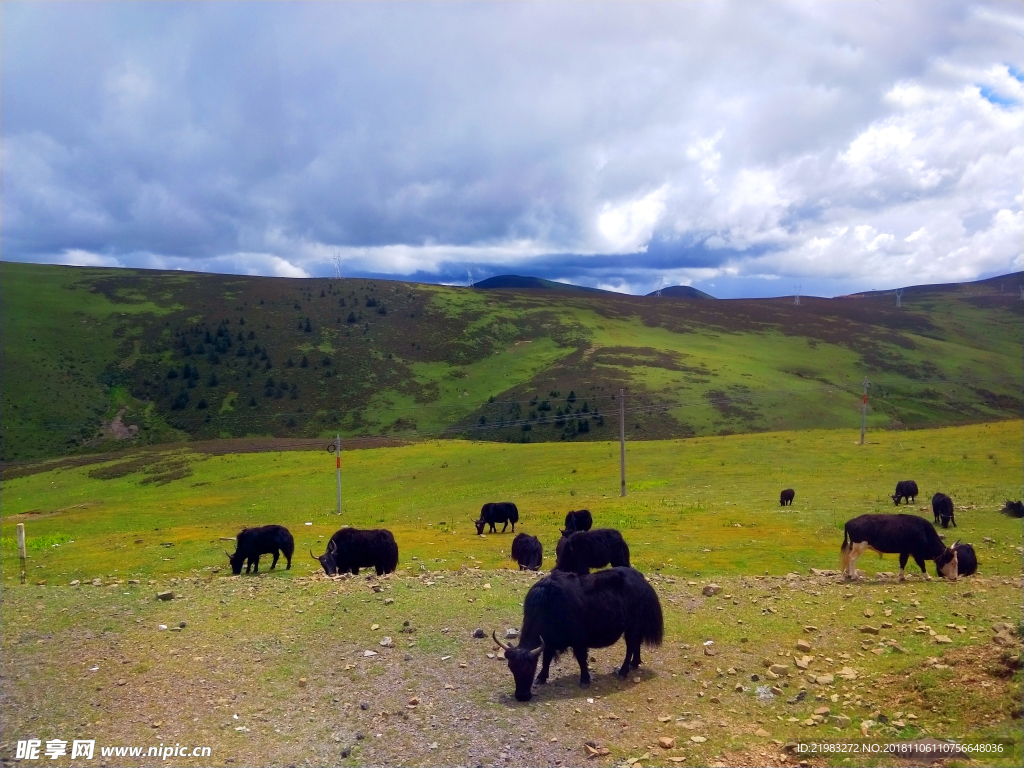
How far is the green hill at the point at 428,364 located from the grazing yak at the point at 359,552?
Answer: 5818cm

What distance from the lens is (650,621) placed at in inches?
466

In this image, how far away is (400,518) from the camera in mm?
38219

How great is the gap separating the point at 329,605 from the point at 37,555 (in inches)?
772

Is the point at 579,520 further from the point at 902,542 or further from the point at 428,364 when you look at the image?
the point at 428,364

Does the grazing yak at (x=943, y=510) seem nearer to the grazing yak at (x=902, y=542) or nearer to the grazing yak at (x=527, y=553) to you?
the grazing yak at (x=902, y=542)

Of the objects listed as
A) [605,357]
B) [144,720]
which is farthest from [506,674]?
[605,357]

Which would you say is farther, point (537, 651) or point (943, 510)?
point (943, 510)

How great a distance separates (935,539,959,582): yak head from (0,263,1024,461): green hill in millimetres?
58671

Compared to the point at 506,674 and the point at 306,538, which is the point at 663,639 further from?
the point at 306,538

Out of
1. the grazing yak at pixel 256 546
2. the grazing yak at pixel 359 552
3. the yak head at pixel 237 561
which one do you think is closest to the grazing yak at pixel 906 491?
the grazing yak at pixel 359 552

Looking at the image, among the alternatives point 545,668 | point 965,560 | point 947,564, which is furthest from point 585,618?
point 965,560

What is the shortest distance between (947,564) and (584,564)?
348 inches

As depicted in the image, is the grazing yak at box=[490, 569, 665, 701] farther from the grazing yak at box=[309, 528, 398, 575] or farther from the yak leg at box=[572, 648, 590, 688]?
the grazing yak at box=[309, 528, 398, 575]

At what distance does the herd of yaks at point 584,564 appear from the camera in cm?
1111
